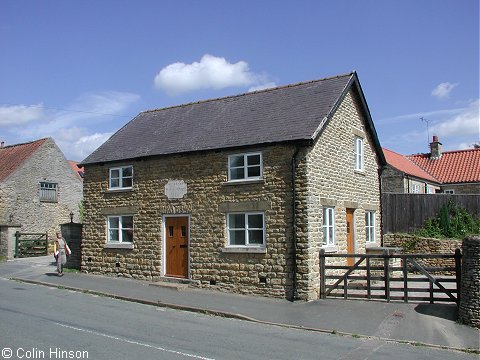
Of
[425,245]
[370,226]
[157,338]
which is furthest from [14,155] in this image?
[157,338]

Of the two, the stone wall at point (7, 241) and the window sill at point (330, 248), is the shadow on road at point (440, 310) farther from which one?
the stone wall at point (7, 241)

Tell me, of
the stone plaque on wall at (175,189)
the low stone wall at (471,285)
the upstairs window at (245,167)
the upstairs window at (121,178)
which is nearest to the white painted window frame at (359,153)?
the upstairs window at (245,167)

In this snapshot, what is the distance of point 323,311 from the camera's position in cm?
1273

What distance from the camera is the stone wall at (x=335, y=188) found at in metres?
14.3

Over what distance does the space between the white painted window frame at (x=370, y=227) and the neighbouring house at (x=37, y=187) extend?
1935 centimetres

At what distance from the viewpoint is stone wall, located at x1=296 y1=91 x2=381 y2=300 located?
1432 centimetres

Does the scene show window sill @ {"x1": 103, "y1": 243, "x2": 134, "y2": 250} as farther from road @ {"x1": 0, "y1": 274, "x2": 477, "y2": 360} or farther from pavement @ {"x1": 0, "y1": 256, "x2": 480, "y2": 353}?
road @ {"x1": 0, "y1": 274, "x2": 477, "y2": 360}

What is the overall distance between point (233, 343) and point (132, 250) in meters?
9.64

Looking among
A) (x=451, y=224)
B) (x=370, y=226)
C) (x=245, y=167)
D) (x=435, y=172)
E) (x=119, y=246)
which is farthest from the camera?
(x=435, y=172)

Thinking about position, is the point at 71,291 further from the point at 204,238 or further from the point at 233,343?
the point at 233,343

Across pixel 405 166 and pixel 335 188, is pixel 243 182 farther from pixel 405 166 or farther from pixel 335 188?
pixel 405 166

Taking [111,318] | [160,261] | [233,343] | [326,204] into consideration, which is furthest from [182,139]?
[233,343]

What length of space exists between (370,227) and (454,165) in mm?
20800

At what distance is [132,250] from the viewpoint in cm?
1819
